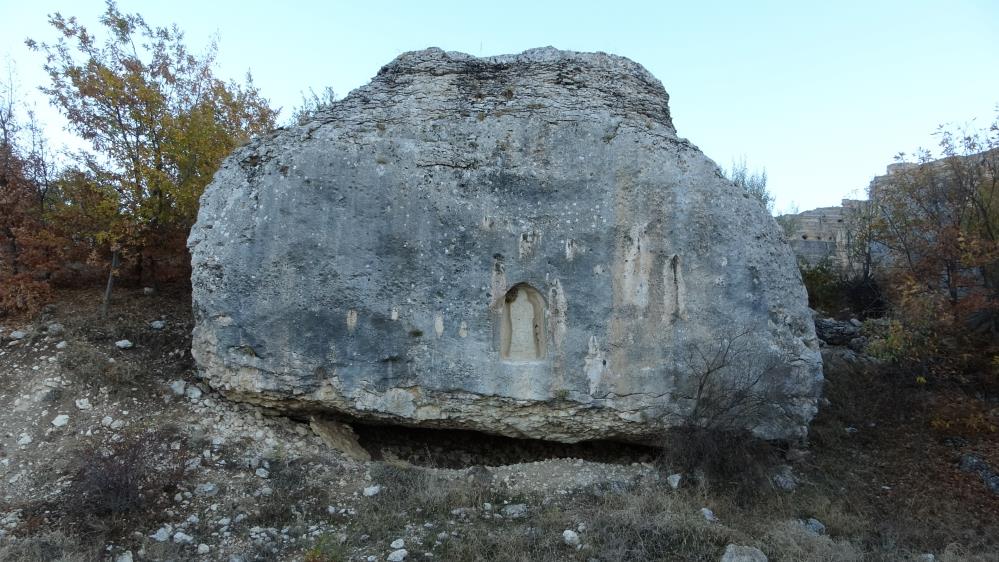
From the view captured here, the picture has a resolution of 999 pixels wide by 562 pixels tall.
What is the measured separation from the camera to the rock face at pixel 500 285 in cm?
633

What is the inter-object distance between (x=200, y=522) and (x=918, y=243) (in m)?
9.82

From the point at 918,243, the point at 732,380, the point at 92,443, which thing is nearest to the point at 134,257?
the point at 92,443

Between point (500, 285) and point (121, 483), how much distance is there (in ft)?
12.3

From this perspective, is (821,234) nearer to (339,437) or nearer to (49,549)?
(339,437)

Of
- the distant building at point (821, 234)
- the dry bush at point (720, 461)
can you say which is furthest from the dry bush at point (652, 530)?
the distant building at point (821, 234)

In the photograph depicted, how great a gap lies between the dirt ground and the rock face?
1.94 ft

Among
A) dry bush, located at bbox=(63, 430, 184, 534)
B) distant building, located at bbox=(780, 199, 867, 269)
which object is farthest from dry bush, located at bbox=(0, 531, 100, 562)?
distant building, located at bbox=(780, 199, 867, 269)

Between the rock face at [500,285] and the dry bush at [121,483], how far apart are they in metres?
0.91

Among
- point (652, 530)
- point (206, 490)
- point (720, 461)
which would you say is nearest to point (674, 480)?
point (720, 461)

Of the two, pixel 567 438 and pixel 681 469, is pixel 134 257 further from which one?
pixel 681 469

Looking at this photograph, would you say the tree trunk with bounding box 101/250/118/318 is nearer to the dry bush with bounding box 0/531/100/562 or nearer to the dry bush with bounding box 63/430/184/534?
the dry bush with bounding box 63/430/184/534

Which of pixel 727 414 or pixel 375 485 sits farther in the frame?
pixel 727 414

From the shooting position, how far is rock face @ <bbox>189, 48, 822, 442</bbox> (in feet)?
20.8

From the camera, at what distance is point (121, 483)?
520 cm
